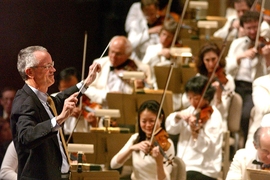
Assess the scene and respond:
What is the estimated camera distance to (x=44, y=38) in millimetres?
5613

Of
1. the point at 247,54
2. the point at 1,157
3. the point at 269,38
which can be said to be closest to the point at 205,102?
the point at 247,54

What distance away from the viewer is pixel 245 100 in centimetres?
514

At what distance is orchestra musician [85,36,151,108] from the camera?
5078 mm

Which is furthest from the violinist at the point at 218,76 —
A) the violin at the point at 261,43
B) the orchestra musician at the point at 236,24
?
the orchestra musician at the point at 236,24

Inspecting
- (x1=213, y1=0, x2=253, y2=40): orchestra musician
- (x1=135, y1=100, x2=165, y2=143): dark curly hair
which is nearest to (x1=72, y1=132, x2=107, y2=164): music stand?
(x1=135, y1=100, x2=165, y2=143): dark curly hair

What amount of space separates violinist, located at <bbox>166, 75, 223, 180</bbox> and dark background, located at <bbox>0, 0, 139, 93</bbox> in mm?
1089

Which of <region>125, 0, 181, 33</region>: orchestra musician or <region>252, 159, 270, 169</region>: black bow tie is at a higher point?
<region>125, 0, 181, 33</region>: orchestra musician

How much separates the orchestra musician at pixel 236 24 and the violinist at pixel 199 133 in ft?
3.49

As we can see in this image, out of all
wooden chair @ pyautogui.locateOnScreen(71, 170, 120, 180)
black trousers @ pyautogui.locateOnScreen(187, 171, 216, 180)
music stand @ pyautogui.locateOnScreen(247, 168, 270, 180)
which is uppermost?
music stand @ pyautogui.locateOnScreen(247, 168, 270, 180)

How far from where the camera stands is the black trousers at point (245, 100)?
505 centimetres

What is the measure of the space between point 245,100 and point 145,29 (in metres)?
1.17

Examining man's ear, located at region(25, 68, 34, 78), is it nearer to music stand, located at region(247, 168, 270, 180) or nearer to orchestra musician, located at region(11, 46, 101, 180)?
orchestra musician, located at region(11, 46, 101, 180)

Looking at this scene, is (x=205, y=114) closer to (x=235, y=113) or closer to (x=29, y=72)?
(x=235, y=113)

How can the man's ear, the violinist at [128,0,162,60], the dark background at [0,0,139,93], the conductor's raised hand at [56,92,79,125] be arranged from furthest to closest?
the violinist at [128,0,162,60] → the dark background at [0,0,139,93] → the man's ear → the conductor's raised hand at [56,92,79,125]
